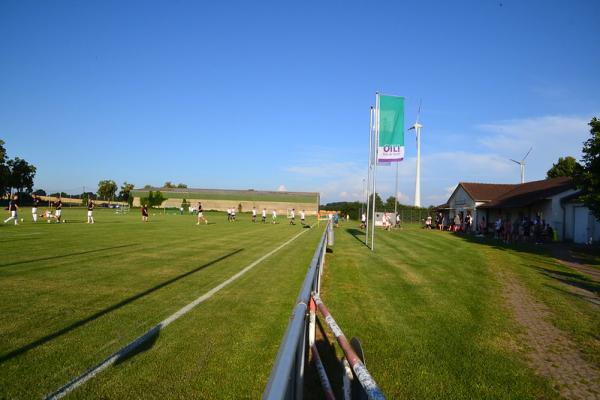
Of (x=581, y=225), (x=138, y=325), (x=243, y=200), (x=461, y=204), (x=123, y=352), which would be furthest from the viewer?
(x=243, y=200)

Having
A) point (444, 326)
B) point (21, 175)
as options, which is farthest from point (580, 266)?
point (21, 175)

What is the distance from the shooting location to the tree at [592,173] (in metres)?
17.5

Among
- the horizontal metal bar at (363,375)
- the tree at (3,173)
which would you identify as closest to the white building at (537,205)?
the horizontal metal bar at (363,375)

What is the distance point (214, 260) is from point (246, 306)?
5757 mm

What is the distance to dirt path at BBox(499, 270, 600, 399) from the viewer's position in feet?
15.4

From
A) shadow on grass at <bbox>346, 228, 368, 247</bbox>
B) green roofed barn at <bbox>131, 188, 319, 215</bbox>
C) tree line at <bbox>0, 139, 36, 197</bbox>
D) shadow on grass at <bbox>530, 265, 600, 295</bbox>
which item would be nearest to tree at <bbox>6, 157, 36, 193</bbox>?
tree line at <bbox>0, 139, 36, 197</bbox>

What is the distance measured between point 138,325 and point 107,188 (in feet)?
497

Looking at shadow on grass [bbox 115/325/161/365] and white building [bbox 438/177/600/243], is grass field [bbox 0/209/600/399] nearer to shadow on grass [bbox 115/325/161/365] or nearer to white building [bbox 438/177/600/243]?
shadow on grass [bbox 115/325/161/365]

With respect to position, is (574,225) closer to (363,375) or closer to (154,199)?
(363,375)

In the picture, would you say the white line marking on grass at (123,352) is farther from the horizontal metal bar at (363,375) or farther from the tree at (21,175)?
the tree at (21,175)

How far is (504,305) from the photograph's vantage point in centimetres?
861

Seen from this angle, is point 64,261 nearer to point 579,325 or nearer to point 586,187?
point 579,325

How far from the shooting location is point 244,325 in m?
5.95

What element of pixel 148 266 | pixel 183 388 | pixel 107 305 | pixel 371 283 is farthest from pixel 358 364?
pixel 148 266
